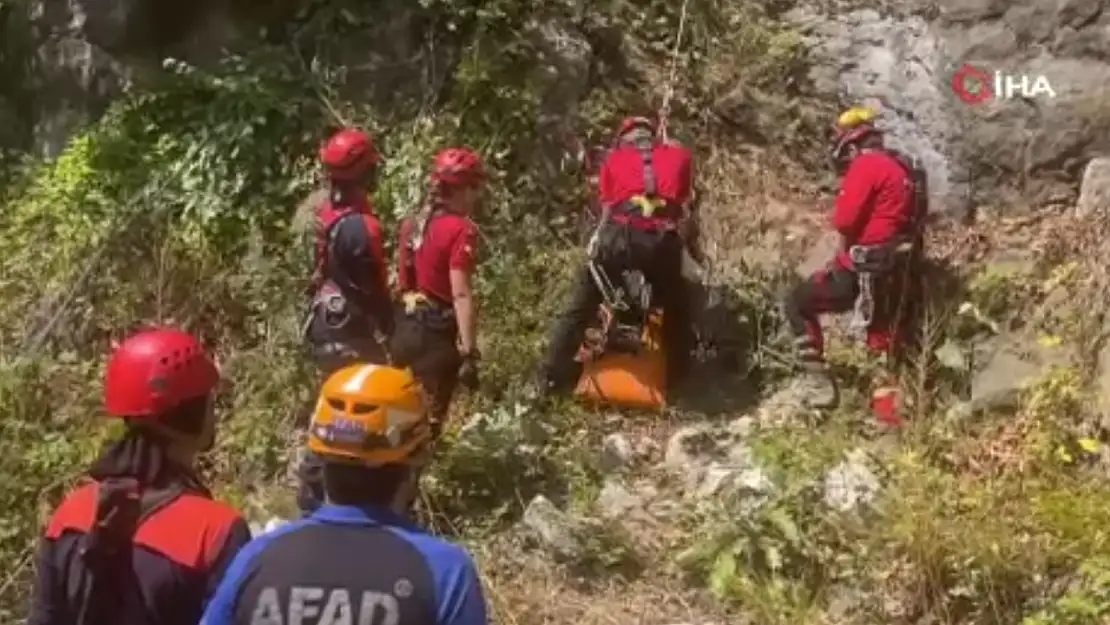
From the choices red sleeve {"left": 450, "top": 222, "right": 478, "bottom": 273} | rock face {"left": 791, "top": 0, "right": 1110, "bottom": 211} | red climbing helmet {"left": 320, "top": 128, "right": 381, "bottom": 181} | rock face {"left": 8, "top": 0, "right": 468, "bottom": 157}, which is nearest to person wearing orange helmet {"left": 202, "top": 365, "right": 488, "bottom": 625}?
red climbing helmet {"left": 320, "top": 128, "right": 381, "bottom": 181}

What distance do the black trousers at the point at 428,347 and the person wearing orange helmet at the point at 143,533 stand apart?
330cm

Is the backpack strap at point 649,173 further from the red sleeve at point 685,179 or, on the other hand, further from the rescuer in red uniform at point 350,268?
the rescuer in red uniform at point 350,268

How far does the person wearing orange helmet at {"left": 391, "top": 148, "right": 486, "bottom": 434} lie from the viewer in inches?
274

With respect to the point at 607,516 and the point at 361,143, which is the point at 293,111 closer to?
the point at 361,143

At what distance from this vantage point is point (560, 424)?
805 cm

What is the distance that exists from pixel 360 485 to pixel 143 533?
0.62m

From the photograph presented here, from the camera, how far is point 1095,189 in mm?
8930

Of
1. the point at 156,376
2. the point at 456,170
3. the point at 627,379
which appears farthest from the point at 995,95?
the point at 156,376

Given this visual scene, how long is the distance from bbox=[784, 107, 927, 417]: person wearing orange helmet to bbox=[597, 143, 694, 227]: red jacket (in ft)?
2.66

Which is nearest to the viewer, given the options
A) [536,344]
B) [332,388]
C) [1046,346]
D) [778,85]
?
[332,388]

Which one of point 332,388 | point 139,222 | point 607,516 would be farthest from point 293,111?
point 332,388

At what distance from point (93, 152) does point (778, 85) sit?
4121 millimetres

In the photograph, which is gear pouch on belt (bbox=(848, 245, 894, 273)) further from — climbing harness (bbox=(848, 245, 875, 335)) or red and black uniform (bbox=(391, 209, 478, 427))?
red and black uniform (bbox=(391, 209, 478, 427))

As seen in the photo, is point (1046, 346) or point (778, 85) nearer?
point (1046, 346)
